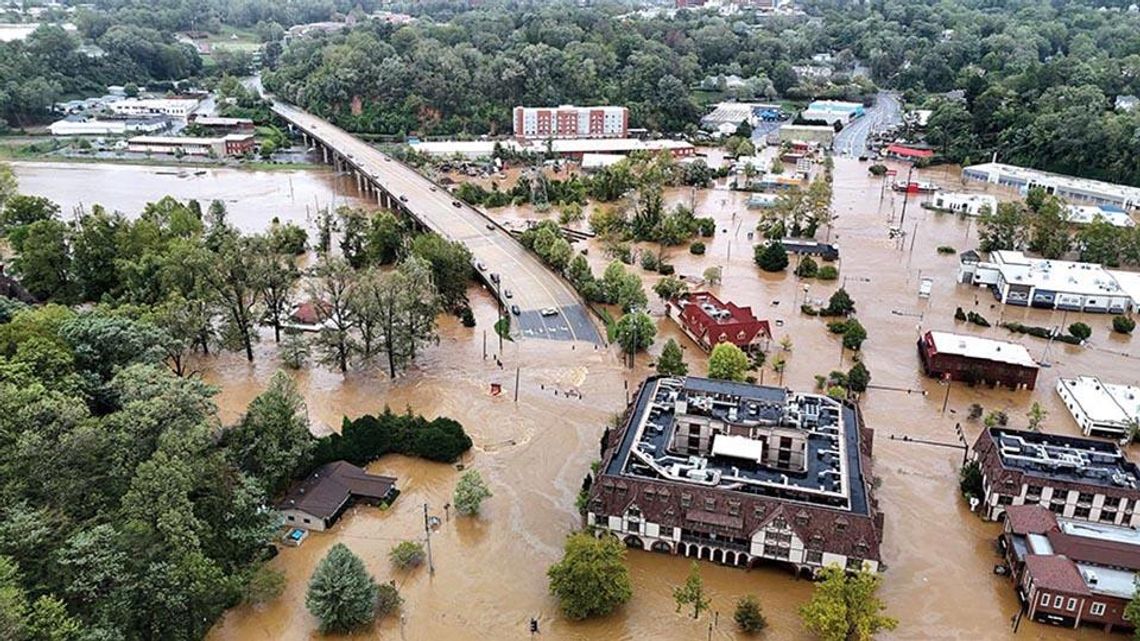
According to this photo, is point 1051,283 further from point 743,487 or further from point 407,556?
point 407,556

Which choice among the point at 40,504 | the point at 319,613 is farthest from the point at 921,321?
the point at 40,504

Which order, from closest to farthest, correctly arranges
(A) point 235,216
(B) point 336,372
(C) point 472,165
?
(B) point 336,372, (A) point 235,216, (C) point 472,165

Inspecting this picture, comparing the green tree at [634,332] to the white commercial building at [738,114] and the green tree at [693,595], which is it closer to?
the green tree at [693,595]

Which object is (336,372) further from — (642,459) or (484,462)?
(642,459)

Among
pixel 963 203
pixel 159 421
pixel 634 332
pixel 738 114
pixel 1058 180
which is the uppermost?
pixel 738 114

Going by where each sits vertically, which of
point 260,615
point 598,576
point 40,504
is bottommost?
point 260,615

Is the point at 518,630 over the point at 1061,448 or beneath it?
beneath

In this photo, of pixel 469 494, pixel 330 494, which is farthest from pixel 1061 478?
pixel 330 494
